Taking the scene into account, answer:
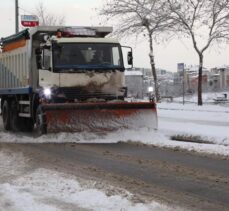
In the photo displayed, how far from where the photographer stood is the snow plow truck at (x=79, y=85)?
→ 14766 millimetres

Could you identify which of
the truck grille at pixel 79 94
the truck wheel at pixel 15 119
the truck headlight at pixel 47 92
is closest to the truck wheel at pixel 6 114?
the truck wheel at pixel 15 119

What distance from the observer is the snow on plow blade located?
47.8ft

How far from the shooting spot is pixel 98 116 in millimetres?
14883

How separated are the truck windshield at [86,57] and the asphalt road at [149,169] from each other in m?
2.46

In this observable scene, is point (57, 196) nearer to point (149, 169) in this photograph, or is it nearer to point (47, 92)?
point (149, 169)

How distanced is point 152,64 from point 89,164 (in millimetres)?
27954

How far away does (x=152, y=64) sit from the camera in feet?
125

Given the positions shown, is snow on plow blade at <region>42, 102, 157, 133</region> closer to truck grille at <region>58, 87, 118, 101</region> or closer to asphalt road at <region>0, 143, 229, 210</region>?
truck grille at <region>58, 87, 118, 101</region>

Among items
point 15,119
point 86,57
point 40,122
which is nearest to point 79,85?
point 86,57

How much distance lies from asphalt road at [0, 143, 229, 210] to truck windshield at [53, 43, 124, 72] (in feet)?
8.06

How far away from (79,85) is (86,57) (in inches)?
31.6

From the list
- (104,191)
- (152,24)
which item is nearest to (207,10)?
(152,24)

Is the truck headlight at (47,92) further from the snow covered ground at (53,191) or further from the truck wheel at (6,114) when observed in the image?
the truck wheel at (6,114)

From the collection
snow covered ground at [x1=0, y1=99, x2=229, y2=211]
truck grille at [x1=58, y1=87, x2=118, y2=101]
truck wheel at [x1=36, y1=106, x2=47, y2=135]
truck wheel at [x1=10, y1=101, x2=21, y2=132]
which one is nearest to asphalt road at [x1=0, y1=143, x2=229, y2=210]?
snow covered ground at [x1=0, y1=99, x2=229, y2=211]
